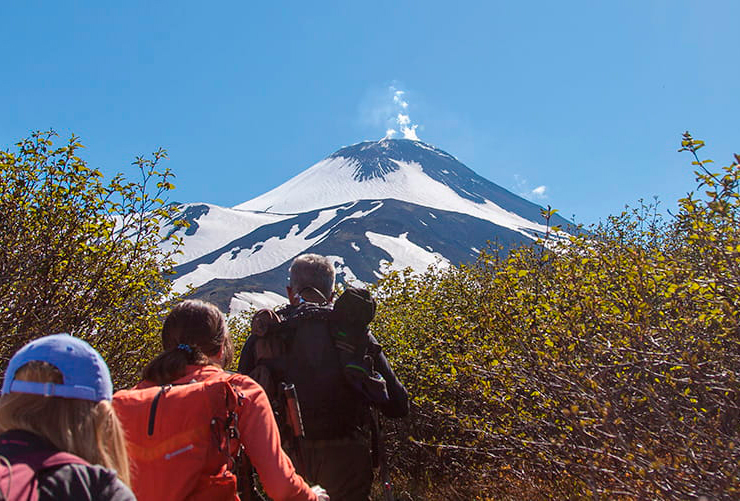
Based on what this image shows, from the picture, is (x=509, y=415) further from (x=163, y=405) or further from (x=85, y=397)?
(x=85, y=397)

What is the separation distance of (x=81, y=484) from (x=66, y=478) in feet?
0.15

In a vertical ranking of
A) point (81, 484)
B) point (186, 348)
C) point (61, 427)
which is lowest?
point (81, 484)

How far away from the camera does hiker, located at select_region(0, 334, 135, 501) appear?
4.88 feet

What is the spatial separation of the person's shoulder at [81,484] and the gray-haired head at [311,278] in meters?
2.30

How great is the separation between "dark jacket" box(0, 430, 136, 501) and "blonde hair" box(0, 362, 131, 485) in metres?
0.03

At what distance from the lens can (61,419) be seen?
161cm

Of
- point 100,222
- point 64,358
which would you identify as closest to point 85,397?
point 64,358

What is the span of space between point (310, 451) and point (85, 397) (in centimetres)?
207

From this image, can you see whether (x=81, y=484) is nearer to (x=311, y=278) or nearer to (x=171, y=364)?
(x=171, y=364)

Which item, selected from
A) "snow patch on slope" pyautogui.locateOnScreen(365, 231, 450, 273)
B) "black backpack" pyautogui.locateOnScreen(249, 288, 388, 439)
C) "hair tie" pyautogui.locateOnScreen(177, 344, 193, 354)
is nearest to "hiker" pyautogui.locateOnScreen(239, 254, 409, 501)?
"black backpack" pyautogui.locateOnScreen(249, 288, 388, 439)

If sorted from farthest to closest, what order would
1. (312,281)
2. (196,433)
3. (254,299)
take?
(254,299)
(312,281)
(196,433)

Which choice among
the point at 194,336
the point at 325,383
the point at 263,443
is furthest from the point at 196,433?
the point at 325,383

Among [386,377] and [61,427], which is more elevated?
[386,377]

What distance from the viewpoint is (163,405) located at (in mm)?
2322
